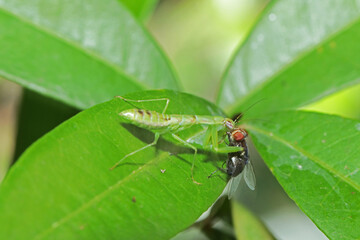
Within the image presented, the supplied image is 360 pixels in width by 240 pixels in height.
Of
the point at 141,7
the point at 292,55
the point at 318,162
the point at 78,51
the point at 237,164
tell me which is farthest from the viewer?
the point at 141,7

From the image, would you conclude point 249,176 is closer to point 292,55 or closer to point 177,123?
point 177,123

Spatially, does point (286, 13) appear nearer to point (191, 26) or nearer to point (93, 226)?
point (93, 226)

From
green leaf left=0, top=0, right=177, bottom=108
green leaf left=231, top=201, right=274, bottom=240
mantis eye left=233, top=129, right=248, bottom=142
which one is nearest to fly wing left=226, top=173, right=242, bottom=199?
green leaf left=231, top=201, right=274, bottom=240

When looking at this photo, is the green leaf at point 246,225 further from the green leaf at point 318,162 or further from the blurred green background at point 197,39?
the blurred green background at point 197,39

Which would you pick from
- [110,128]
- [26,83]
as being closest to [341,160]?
[110,128]

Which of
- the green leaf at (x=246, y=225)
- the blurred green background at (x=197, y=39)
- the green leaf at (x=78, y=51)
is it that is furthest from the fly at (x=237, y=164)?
the blurred green background at (x=197, y=39)

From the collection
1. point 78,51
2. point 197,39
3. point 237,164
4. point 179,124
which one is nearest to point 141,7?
point 78,51
